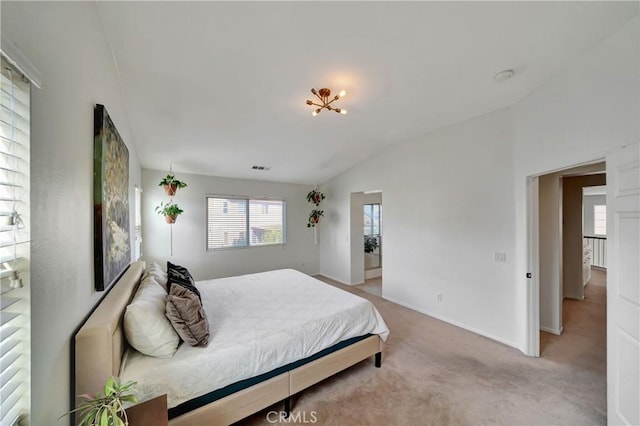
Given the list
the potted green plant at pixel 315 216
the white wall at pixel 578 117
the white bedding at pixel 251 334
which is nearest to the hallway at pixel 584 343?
the white wall at pixel 578 117

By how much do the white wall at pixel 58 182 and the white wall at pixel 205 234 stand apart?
133 inches

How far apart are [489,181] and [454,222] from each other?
700mm

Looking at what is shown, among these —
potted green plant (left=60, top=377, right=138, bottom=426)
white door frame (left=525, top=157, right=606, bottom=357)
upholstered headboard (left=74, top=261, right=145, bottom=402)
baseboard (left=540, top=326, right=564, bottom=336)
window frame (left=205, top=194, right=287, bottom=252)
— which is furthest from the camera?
window frame (left=205, top=194, right=287, bottom=252)

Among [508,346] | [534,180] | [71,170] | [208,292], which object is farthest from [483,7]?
[208,292]

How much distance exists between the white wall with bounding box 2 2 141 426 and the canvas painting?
0.05 m

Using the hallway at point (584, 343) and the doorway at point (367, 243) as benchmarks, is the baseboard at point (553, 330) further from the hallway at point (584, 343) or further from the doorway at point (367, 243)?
the doorway at point (367, 243)

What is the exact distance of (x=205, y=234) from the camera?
16.3 ft

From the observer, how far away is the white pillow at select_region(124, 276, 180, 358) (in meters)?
1.56

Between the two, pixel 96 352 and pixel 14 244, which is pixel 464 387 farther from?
pixel 14 244

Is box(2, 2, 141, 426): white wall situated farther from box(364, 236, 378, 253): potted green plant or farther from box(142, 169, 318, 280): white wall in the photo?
box(364, 236, 378, 253): potted green plant

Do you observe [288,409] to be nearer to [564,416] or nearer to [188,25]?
[564,416]

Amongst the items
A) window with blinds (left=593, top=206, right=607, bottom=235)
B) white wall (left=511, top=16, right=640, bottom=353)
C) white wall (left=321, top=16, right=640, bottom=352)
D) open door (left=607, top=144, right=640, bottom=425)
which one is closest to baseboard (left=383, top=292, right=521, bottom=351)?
white wall (left=321, top=16, right=640, bottom=352)

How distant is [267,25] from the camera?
5.81ft

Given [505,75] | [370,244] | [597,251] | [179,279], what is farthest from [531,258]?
[597,251]
